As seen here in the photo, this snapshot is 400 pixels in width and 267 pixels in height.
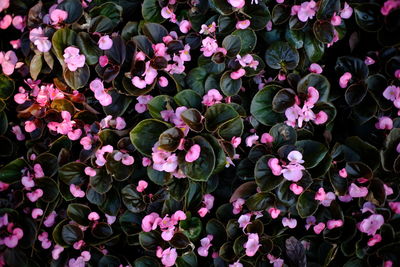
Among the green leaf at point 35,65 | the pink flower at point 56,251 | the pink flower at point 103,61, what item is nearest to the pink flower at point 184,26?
the pink flower at point 103,61

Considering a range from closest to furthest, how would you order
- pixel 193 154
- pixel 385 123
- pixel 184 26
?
pixel 193 154
pixel 385 123
pixel 184 26

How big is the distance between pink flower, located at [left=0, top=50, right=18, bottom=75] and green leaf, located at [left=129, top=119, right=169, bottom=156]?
1.78 ft

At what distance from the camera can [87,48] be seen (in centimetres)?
140

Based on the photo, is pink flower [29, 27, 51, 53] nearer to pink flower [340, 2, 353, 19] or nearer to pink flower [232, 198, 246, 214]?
pink flower [232, 198, 246, 214]

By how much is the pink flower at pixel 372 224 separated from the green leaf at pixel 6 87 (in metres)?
1.25

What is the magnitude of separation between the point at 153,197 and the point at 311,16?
76 centimetres

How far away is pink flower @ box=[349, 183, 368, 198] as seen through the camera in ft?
4.17

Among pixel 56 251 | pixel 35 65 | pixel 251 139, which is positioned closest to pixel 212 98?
pixel 251 139

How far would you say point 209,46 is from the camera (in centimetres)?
135

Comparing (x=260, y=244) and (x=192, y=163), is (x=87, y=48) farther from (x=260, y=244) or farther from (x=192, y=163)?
(x=260, y=244)

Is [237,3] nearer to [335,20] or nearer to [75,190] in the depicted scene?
[335,20]

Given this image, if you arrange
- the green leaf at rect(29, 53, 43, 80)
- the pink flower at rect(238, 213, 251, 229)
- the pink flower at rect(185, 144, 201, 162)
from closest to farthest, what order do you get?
the pink flower at rect(185, 144, 201, 162)
the pink flower at rect(238, 213, 251, 229)
the green leaf at rect(29, 53, 43, 80)

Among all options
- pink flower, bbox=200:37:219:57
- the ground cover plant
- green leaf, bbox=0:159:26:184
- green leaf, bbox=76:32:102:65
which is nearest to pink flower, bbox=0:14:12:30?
the ground cover plant

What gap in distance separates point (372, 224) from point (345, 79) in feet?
1.50
